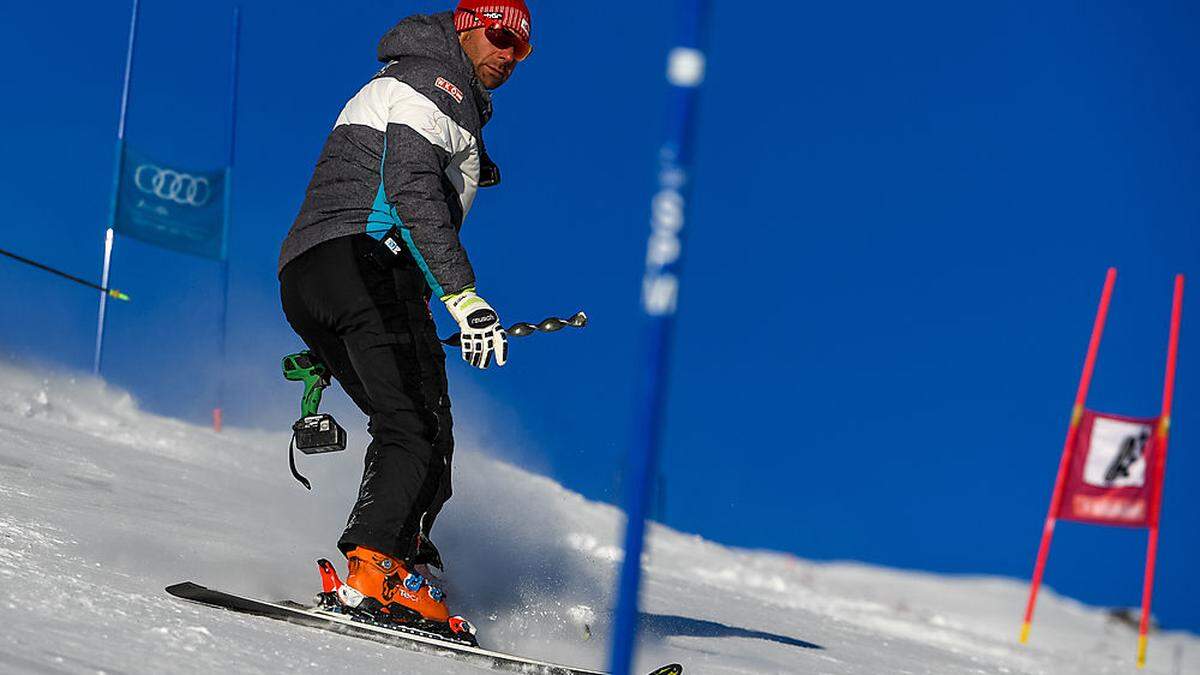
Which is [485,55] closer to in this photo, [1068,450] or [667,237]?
[667,237]

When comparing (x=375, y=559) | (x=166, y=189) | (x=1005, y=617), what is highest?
(x=166, y=189)

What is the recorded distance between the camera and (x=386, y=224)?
2854 mm

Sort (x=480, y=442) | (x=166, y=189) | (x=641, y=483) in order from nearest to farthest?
(x=641, y=483), (x=480, y=442), (x=166, y=189)

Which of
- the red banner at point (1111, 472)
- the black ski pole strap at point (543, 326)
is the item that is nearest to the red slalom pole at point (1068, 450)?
the red banner at point (1111, 472)

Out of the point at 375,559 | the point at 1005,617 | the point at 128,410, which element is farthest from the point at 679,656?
the point at 1005,617

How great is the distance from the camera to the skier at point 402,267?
2.70 meters

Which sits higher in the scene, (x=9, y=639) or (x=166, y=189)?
(x=166, y=189)

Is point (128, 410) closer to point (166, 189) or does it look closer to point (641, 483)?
point (166, 189)

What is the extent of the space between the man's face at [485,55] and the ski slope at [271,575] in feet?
4.77

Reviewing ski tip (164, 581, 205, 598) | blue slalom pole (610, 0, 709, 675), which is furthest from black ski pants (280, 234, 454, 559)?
blue slalom pole (610, 0, 709, 675)

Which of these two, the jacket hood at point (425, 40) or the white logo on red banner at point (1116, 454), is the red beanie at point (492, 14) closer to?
the jacket hood at point (425, 40)

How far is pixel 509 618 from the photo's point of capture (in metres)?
3.27

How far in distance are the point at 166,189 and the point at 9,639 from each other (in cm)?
1125

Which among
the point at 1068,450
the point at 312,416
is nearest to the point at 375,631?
the point at 312,416
